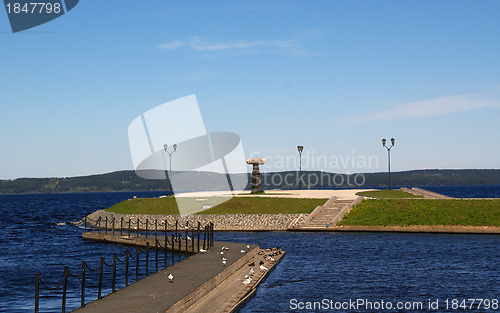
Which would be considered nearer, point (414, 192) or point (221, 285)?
point (221, 285)

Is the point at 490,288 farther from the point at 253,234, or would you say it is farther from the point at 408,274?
the point at 253,234

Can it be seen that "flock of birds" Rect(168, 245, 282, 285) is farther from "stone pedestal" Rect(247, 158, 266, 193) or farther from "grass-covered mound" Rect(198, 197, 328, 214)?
"stone pedestal" Rect(247, 158, 266, 193)

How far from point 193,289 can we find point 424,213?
35530 millimetres

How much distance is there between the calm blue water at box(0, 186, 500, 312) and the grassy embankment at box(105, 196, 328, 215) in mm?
8506

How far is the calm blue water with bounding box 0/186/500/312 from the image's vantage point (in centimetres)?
2355

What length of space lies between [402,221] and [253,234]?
13.0 metres

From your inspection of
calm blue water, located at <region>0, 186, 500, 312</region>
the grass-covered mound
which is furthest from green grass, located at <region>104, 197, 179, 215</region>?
calm blue water, located at <region>0, 186, 500, 312</region>

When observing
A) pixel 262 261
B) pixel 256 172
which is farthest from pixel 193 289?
pixel 256 172

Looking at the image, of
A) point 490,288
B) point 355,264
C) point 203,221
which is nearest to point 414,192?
point 203,221

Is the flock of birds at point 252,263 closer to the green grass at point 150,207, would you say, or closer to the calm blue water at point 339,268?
the calm blue water at point 339,268

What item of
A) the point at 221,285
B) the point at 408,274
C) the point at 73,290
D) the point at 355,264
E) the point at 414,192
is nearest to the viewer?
the point at 221,285

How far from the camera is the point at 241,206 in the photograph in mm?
61188

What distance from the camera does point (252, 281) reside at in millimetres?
25891

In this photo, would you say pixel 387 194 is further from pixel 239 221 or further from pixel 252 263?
pixel 252 263
